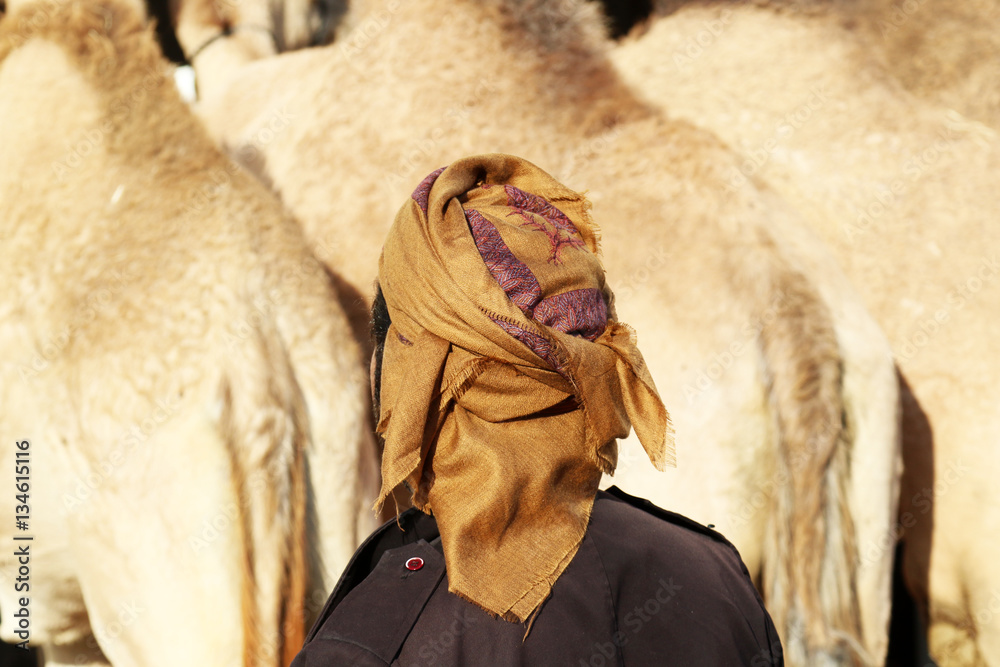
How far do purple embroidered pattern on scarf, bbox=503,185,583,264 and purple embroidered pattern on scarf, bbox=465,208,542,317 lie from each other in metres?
0.04

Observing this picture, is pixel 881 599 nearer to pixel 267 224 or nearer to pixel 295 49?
pixel 267 224

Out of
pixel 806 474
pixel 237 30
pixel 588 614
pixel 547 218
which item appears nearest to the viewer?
pixel 588 614

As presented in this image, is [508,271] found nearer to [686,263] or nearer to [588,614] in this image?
[588,614]

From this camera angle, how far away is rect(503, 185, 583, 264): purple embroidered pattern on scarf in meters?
0.71

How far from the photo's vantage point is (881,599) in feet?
4.20

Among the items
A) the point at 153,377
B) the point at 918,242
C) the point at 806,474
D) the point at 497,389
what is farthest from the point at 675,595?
the point at 918,242

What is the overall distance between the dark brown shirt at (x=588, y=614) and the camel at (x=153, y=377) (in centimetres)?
41

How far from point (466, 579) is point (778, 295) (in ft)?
2.57

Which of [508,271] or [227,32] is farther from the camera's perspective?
[227,32]

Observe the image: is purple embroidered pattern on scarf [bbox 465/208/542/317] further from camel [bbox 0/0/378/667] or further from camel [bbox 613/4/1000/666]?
camel [bbox 613/4/1000/666]

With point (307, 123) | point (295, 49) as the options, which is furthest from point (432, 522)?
point (295, 49)

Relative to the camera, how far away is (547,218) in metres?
0.76

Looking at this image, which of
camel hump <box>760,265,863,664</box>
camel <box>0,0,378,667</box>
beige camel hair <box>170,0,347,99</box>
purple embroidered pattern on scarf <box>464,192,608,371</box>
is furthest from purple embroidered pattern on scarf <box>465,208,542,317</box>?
beige camel hair <box>170,0,347,99</box>

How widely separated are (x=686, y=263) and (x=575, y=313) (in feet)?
1.92
